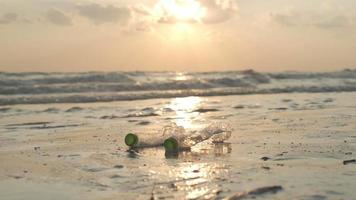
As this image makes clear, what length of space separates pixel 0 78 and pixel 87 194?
89.2 ft

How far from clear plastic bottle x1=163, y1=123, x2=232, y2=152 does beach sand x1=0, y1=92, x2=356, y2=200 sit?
14 cm

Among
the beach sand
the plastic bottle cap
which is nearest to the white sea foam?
the beach sand

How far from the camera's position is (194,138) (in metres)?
8.84

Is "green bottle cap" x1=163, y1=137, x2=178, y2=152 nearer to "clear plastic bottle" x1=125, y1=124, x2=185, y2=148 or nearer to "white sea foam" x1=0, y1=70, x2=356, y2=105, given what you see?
"clear plastic bottle" x1=125, y1=124, x2=185, y2=148

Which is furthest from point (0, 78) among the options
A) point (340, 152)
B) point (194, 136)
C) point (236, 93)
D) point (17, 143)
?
point (340, 152)

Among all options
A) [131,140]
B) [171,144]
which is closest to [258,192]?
[171,144]

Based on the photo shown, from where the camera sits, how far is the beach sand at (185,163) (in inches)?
216

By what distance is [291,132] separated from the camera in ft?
34.0

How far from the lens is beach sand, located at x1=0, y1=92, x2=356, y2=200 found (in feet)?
18.0

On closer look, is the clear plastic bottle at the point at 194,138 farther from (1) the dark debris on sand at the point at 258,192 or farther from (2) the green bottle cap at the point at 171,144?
(1) the dark debris on sand at the point at 258,192

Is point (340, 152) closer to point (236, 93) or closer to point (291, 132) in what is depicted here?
point (291, 132)

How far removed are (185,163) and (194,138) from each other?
180cm

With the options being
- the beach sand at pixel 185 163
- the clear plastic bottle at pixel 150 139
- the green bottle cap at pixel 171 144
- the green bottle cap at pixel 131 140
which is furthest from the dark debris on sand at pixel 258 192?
the green bottle cap at pixel 131 140

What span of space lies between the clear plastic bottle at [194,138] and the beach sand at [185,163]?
0.46 feet
